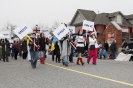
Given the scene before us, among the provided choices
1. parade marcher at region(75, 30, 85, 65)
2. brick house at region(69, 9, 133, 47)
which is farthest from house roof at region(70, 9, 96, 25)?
parade marcher at region(75, 30, 85, 65)

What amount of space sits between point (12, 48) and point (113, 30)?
21685mm

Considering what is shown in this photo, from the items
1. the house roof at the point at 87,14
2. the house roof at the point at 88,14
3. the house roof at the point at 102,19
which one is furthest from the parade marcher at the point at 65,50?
the house roof at the point at 88,14

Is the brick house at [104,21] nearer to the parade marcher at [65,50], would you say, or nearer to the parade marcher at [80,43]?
the parade marcher at [80,43]

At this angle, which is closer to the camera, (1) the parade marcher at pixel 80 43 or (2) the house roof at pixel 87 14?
(1) the parade marcher at pixel 80 43

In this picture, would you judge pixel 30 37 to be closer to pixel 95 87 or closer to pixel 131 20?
pixel 95 87

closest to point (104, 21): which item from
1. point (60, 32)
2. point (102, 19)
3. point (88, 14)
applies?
point (102, 19)

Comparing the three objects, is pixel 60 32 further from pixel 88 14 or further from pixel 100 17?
pixel 88 14

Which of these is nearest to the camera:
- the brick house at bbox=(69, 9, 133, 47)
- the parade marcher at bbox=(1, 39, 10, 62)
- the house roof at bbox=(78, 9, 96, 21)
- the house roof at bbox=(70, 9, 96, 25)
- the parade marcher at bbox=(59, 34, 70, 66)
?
the parade marcher at bbox=(59, 34, 70, 66)

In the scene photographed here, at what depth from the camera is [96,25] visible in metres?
44.2

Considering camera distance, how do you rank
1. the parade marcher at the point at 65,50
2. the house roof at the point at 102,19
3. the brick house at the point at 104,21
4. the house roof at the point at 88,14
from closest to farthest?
the parade marcher at the point at 65,50
the brick house at the point at 104,21
the house roof at the point at 102,19
the house roof at the point at 88,14

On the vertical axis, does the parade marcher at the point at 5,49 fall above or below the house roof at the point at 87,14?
below

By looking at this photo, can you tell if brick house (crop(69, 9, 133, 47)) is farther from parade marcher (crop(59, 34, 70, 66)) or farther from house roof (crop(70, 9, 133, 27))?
parade marcher (crop(59, 34, 70, 66))

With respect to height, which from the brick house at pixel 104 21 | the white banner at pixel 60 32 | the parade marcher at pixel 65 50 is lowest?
the parade marcher at pixel 65 50

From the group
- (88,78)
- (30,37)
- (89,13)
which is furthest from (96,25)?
(88,78)
